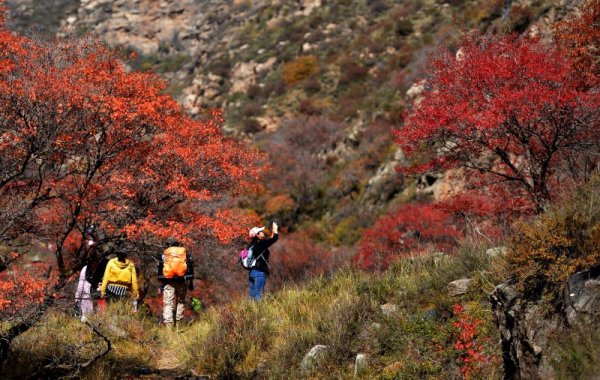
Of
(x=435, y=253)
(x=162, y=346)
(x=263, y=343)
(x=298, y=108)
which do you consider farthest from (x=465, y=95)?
(x=298, y=108)

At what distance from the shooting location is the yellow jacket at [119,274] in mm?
8994

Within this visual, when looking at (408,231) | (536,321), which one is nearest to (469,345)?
(536,321)

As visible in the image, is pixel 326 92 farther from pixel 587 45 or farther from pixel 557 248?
pixel 557 248

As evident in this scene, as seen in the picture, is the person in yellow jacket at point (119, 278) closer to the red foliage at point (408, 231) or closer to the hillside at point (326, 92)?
the hillside at point (326, 92)

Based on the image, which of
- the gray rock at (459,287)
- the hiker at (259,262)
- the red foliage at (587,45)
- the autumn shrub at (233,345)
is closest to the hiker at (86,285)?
the autumn shrub at (233,345)

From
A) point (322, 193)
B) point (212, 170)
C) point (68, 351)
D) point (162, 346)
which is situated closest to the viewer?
point (68, 351)

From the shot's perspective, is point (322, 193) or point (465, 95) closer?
point (465, 95)

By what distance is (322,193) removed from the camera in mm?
32188

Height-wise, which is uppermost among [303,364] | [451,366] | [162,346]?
[451,366]

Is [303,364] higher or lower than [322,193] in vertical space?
higher

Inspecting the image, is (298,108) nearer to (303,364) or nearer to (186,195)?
(186,195)

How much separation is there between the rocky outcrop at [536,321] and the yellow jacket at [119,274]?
251 inches

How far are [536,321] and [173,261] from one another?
635 centimetres

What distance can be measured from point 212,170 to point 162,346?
15.5ft
